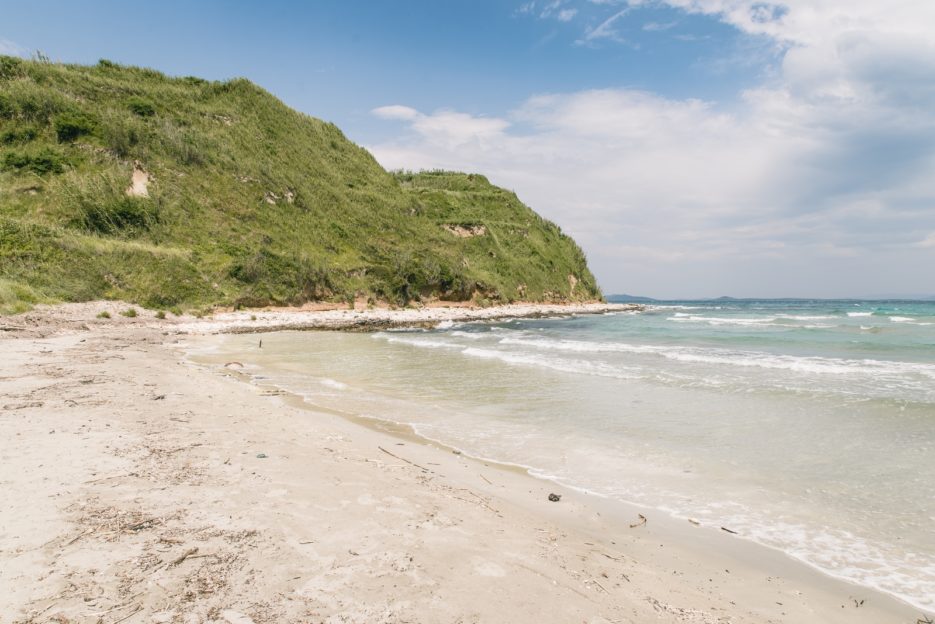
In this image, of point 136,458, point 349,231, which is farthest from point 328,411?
point 349,231

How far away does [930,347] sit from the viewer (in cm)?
1972

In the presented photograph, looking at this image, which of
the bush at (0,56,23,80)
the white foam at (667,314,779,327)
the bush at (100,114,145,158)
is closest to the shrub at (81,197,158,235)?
the bush at (100,114,145,158)

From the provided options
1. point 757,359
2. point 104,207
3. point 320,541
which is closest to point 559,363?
point 757,359

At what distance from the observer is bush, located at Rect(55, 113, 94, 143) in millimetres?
33031

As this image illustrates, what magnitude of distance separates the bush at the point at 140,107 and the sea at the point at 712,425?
109ft

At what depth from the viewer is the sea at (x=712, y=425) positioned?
502 centimetres

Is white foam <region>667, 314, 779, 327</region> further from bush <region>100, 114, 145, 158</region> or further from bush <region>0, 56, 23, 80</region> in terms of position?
bush <region>0, 56, 23, 80</region>

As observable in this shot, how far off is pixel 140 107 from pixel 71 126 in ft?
25.2

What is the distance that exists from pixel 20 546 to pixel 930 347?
2827cm

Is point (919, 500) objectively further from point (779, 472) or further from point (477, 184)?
point (477, 184)

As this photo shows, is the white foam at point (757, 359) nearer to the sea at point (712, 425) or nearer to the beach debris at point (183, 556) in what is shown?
the sea at point (712, 425)

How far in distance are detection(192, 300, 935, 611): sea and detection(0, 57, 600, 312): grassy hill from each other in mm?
13311

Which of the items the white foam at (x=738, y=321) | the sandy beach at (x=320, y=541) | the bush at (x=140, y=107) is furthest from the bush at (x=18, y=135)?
the white foam at (x=738, y=321)

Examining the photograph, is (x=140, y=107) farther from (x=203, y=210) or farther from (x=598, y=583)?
(x=598, y=583)
